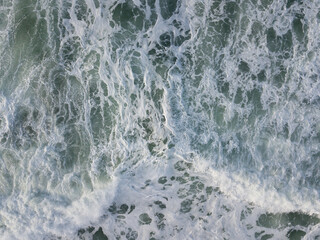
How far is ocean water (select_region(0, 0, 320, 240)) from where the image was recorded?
483 cm

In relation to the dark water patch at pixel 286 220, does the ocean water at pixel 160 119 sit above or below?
above

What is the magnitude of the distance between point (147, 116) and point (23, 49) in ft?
9.33

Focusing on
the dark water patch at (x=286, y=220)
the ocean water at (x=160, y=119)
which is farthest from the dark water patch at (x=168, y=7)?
the dark water patch at (x=286, y=220)

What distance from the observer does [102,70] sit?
4.89 metres

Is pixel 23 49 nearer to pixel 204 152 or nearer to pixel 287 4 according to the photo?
pixel 204 152

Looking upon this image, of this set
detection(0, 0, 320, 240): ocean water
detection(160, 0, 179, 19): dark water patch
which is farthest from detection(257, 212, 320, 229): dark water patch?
detection(160, 0, 179, 19): dark water patch

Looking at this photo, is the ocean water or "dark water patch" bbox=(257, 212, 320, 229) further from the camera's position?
"dark water patch" bbox=(257, 212, 320, 229)

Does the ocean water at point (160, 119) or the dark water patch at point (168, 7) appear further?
the dark water patch at point (168, 7)

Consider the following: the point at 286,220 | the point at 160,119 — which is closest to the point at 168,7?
the point at 160,119

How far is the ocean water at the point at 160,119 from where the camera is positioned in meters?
4.83

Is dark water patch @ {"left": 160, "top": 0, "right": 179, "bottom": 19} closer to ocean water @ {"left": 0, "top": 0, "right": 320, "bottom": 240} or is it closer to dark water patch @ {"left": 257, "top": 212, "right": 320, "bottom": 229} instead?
ocean water @ {"left": 0, "top": 0, "right": 320, "bottom": 240}

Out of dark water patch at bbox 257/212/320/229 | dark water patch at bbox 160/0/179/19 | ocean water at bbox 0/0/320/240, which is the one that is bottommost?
dark water patch at bbox 257/212/320/229

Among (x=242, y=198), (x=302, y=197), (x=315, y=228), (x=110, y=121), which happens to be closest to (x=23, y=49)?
(x=110, y=121)

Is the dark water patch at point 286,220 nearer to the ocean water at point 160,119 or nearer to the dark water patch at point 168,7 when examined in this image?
the ocean water at point 160,119
